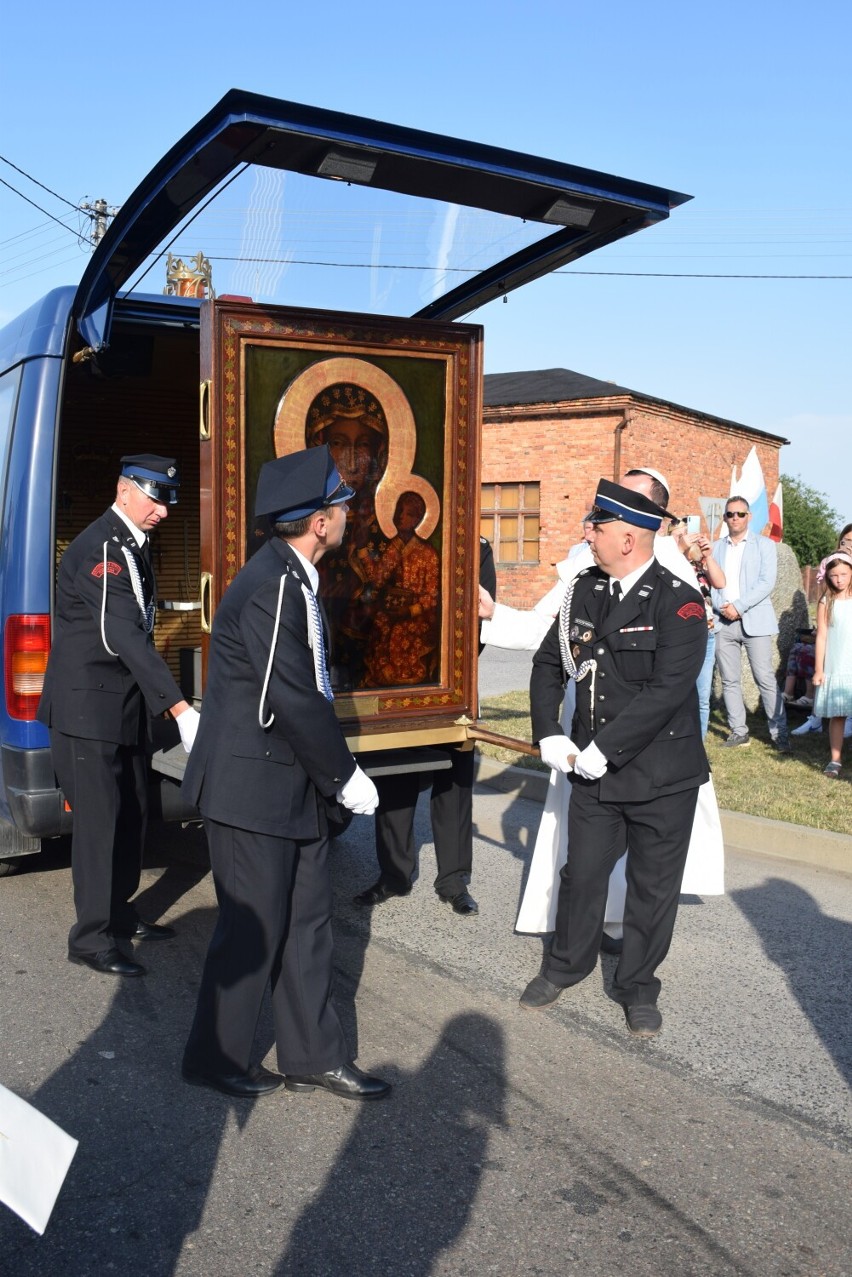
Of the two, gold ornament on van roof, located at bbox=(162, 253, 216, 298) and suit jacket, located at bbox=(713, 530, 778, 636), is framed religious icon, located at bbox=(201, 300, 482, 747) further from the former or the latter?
suit jacket, located at bbox=(713, 530, 778, 636)

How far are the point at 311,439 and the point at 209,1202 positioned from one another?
2874 millimetres

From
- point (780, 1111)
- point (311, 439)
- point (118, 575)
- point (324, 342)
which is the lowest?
point (780, 1111)

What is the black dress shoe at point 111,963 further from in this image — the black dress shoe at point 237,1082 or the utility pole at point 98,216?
the utility pole at point 98,216

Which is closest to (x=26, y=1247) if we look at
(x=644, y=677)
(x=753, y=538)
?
(x=644, y=677)

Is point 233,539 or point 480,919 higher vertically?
point 233,539

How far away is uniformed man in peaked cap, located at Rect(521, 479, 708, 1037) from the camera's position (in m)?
4.18

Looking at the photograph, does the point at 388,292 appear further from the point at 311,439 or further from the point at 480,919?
the point at 480,919

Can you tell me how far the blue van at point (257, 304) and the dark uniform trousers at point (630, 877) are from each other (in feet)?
3.58

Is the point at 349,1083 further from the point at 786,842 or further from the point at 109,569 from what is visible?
the point at 786,842

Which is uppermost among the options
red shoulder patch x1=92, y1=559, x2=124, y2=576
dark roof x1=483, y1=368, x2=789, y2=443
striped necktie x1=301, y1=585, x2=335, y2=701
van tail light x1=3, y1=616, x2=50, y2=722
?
dark roof x1=483, y1=368, x2=789, y2=443

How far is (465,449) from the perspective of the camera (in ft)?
17.4

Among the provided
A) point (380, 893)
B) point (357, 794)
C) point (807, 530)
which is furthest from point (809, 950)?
point (807, 530)

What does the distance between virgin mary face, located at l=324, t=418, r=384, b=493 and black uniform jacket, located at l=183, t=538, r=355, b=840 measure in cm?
135

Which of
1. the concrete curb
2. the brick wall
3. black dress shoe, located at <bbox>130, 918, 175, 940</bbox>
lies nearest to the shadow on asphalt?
the concrete curb
